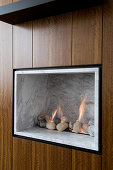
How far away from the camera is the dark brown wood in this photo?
1613mm

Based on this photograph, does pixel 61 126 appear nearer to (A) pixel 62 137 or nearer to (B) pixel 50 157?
(A) pixel 62 137

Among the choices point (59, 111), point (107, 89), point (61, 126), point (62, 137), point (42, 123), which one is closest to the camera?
point (107, 89)

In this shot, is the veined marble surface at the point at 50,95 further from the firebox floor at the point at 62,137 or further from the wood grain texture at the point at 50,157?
the wood grain texture at the point at 50,157

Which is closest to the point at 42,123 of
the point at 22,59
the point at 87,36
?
the point at 22,59

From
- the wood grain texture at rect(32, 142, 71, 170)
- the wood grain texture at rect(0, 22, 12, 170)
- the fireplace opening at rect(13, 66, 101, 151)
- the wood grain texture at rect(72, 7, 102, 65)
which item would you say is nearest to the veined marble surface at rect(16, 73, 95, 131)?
the fireplace opening at rect(13, 66, 101, 151)

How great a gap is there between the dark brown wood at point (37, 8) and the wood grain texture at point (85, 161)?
133cm

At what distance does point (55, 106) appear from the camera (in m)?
2.62

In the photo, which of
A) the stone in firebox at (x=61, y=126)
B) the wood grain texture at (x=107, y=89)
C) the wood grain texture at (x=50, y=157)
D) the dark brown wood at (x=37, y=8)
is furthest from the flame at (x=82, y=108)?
the dark brown wood at (x=37, y=8)

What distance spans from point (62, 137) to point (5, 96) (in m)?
0.86

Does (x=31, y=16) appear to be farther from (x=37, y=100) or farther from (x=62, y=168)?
(x=62, y=168)

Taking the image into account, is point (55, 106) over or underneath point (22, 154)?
over

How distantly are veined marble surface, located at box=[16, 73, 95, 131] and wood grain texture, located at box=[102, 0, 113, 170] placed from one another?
70cm

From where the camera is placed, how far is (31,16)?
1.93 metres

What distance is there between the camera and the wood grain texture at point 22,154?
6.72ft
